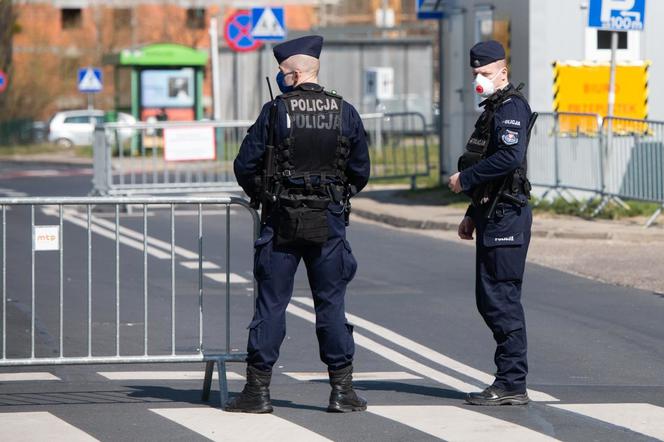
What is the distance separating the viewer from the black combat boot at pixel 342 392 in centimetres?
751

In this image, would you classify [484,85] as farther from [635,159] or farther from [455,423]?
[635,159]

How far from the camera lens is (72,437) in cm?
698

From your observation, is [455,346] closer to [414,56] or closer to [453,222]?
[453,222]

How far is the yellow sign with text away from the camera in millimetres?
19438

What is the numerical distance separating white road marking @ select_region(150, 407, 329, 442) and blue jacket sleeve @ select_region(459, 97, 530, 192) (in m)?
1.53

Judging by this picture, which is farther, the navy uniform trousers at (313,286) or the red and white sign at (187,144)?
the red and white sign at (187,144)

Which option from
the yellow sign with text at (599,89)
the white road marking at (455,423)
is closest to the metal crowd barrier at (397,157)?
the yellow sign with text at (599,89)

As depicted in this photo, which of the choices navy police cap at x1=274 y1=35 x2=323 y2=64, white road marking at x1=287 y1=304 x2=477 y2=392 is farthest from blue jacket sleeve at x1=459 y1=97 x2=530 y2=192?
white road marking at x1=287 y1=304 x2=477 y2=392

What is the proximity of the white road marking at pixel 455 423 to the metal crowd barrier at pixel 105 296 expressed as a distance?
0.95 metres

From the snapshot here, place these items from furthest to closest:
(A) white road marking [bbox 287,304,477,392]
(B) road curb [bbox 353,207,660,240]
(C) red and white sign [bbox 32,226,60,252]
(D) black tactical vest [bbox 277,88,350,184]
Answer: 1. (B) road curb [bbox 353,207,660,240]
2. (A) white road marking [bbox 287,304,477,392]
3. (C) red and white sign [bbox 32,226,60,252]
4. (D) black tactical vest [bbox 277,88,350,184]

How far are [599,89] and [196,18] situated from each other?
5015 centimetres

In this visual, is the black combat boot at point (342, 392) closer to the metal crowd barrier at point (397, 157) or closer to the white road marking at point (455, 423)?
the white road marking at point (455, 423)

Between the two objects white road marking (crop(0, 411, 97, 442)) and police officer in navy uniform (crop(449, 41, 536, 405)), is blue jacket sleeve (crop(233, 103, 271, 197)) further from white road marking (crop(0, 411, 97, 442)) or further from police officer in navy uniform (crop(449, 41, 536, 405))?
white road marking (crop(0, 411, 97, 442))

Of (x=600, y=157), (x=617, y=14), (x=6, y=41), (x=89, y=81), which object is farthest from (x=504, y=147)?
(x=6, y=41)
